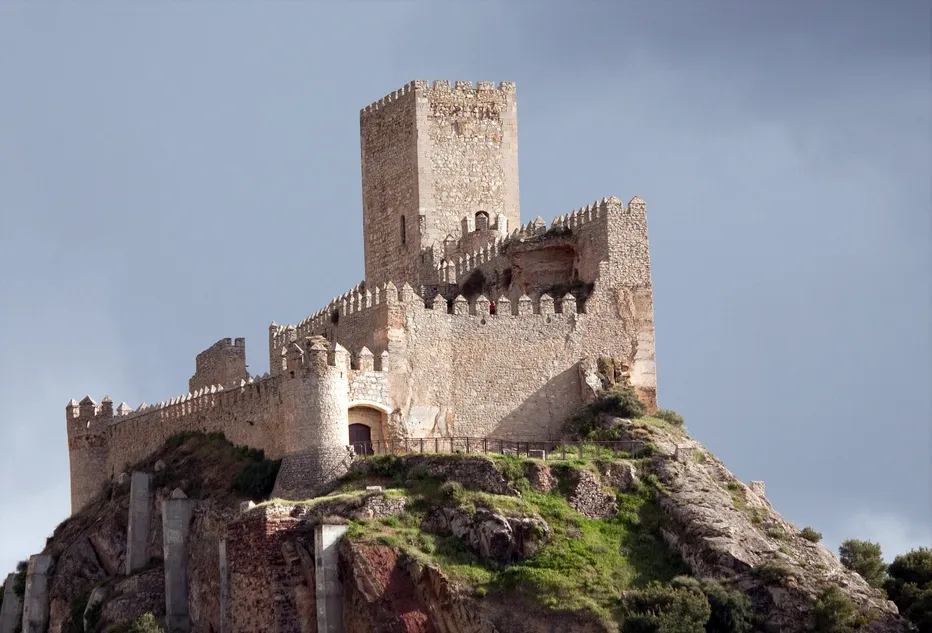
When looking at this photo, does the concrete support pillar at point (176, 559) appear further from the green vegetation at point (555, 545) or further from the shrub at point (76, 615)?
the green vegetation at point (555, 545)

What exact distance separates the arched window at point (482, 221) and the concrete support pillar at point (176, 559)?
575 inches

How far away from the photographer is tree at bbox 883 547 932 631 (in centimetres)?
7081

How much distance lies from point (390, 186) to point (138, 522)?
15.4 m

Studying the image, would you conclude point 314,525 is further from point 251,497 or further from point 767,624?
point 767,624

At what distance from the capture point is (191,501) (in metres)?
78.7

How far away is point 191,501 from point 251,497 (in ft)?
10.5

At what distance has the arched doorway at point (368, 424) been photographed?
76.1 m

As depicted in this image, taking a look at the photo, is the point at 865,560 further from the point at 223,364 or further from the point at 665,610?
the point at 223,364

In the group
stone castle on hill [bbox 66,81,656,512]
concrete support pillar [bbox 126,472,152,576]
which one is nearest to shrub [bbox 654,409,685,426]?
stone castle on hill [bbox 66,81,656,512]

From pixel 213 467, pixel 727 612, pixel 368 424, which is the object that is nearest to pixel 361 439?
pixel 368 424

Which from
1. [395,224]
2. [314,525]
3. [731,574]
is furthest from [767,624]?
[395,224]

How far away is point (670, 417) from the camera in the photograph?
79.7 metres

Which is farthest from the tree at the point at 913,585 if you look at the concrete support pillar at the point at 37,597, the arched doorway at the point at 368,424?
the concrete support pillar at the point at 37,597

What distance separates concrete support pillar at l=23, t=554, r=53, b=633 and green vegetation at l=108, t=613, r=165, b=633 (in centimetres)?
666
